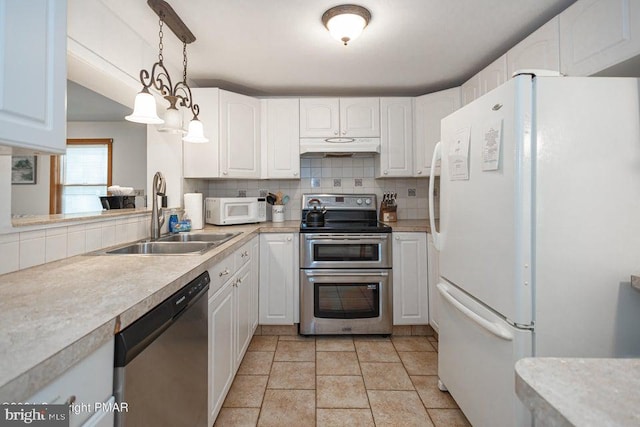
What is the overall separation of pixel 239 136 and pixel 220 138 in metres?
0.17

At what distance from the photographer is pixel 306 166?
3.14 metres

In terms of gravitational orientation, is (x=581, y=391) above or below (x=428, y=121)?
below

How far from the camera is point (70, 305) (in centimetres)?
75

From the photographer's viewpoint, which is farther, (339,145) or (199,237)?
(339,145)

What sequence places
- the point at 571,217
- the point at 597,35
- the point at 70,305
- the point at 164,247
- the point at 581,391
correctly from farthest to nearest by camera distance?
the point at 164,247 → the point at 597,35 → the point at 571,217 → the point at 70,305 → the point at 581,391

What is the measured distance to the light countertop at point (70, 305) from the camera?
0.50 metres

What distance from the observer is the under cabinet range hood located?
281 cm

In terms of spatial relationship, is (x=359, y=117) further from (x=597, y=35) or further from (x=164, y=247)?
(x=164, y=247)

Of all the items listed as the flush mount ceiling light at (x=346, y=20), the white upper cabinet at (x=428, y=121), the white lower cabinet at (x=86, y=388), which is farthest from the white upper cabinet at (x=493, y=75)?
the white lower cabinet at (x=86, y=388)

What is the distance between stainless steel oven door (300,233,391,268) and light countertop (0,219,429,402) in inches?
46.6

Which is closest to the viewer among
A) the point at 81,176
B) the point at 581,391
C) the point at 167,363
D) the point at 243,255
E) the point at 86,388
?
the point at 581,391

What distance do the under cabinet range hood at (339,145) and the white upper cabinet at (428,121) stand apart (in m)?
0.40

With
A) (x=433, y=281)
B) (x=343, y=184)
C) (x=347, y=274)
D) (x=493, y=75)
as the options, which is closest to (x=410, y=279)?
(x=433, y=281)

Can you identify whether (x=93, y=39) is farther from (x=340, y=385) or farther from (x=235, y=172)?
(x=340, y=385)
